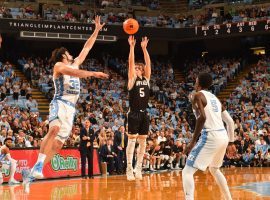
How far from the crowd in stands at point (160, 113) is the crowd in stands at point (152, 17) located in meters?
2.59

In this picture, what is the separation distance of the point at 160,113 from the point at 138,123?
15165 millimetres

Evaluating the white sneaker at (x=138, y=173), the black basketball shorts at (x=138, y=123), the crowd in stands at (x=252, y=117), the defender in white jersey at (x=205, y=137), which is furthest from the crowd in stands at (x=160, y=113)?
the defender in white jersey at (x=205, y=137)

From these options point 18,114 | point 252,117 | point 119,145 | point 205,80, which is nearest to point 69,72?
point 205,80

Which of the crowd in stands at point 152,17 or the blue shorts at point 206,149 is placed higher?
the crowd in stands at point 152,17

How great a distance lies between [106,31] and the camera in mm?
31578

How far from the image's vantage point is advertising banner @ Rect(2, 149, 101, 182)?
16734 millimetres

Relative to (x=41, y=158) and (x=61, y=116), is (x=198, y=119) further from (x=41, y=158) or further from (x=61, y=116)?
(x=41, y=158)

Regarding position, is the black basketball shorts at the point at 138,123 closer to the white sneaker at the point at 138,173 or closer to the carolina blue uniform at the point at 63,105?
the white sneaker at the point at 138,173

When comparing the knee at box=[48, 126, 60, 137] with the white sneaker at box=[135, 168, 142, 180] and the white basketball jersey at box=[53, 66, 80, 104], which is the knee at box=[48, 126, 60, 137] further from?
the white sneaker at box=[135, 168, 142, 180]

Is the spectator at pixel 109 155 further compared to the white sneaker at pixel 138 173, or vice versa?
the spectator at pixel 109 155

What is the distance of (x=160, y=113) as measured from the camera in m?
28.3

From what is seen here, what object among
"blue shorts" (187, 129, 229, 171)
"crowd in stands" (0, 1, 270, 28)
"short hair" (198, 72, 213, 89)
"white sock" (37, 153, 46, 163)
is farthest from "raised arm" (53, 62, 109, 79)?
"crowd in stands" (0, 1, 270, 28)

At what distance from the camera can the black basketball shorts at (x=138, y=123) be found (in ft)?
43.0

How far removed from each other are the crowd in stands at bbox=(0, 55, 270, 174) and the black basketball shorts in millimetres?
5273
